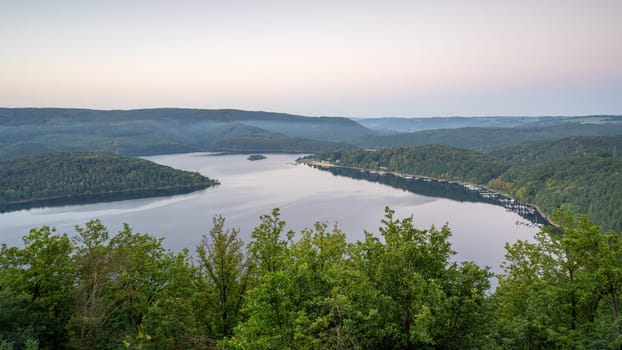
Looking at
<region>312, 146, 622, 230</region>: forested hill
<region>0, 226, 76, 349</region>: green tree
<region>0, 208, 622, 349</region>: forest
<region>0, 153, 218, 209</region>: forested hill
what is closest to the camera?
<region>0, 208, 622, 349</region>: forest

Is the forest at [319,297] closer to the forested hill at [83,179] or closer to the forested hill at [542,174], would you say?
the forested hill at [542,174]

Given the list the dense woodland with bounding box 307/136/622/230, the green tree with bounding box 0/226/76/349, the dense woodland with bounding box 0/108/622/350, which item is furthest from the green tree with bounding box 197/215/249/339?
the dense woodland with bounding box 307/136/622/230

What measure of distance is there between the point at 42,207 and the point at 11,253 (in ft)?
328

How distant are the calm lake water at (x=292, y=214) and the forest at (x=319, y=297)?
3997cm

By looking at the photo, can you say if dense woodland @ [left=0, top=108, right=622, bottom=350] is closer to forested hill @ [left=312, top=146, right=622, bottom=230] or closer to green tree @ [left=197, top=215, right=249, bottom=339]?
green tree @ [left=197, top=215, right=249, bottom=339]

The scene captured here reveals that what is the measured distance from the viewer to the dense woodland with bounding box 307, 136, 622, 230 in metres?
80.6

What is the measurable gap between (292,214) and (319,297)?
7454cm

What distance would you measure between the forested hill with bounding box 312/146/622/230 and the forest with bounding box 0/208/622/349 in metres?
38.6

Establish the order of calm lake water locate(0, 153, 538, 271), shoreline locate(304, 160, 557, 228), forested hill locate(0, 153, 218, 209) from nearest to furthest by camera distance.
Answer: calm lake water locate(0, 153, 538, 271) < shoreline locate(304, 160, 557, 228) < forested hill locate(0, 153, 218, 209)

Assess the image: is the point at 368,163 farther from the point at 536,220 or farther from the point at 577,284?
the point at 577,284

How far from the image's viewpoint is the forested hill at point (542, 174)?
258ft

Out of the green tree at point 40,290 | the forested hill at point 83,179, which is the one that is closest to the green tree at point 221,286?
the green tree at point 40,290

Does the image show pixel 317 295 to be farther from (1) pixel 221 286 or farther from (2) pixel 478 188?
(2) pixel 478 188

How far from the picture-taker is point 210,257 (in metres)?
16.5
